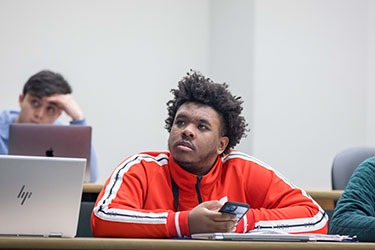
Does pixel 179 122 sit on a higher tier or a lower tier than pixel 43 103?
higher

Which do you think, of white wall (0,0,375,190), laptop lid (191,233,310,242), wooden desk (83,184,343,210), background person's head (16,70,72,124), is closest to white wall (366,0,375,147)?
white wall (0,0,375,190)

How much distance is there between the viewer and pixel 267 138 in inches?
150

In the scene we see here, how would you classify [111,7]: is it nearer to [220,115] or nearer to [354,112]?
[354,112]

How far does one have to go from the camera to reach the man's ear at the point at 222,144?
204 centimetres

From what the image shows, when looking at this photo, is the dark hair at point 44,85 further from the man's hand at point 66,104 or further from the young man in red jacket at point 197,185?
the young man in red jacket at point 197,185

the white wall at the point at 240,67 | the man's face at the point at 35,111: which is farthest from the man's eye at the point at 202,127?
the white wall at the point at 240,67

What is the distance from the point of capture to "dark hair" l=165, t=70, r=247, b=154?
2029mm

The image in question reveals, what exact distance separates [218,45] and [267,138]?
2.82 ft

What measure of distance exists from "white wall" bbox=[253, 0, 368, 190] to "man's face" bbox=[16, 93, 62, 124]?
1353 millimetres

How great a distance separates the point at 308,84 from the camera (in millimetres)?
3877

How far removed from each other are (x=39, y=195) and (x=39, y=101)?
206cm

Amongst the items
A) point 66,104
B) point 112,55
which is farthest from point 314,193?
point 112,55

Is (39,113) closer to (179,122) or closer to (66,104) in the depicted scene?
(66,104)

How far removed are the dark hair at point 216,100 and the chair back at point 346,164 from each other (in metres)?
0.62
